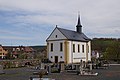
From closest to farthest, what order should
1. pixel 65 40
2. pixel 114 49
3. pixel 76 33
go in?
pixel 65 40
pixel 76 33
pixel 114 49

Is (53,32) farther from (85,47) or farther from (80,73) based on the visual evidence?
(80,73)

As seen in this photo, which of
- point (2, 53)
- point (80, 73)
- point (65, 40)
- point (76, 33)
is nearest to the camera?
point (80, 73)

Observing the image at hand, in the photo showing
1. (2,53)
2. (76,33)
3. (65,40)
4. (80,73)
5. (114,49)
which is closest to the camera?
(80,73)

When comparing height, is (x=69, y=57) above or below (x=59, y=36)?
below

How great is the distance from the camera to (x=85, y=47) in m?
57.7

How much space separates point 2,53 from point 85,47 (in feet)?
181

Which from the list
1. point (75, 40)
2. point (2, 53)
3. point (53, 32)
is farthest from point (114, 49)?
point (2, 53)

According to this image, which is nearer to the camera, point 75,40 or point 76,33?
point 75,40

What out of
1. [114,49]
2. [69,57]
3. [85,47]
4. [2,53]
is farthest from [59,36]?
[2,53]

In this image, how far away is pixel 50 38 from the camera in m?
52.7

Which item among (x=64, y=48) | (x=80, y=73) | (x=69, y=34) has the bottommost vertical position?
(x=80, y=73)

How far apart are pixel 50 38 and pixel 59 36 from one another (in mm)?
2646

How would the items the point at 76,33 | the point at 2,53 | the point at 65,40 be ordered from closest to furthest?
the point at 65,40
the point at 76,33
the point at 2,53

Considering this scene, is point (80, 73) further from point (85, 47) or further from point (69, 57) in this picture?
point (85, 47)
